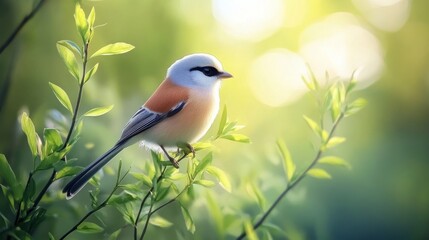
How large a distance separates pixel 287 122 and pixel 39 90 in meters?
0.95

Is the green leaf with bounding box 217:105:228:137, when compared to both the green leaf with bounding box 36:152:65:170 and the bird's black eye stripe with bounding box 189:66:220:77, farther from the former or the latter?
the bird's black eye stripe with bounding box 189:66:220:77

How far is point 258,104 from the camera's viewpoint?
246 centimetres

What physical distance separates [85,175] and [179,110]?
17.6 inches

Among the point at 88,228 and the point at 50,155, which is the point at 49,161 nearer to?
the point at 50,155

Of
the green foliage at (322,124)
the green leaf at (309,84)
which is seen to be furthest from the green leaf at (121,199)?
the green leaf at (309,84)

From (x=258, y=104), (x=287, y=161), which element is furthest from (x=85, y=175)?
(x=258, y=104)

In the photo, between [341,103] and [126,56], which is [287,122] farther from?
[341,103]

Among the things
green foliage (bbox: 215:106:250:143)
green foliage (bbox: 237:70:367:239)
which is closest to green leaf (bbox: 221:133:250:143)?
green foliage (bbox: 215:106:250:143)

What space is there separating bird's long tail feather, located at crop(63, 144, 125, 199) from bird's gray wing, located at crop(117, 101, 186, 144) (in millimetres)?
46

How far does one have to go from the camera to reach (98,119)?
1919 millimetres

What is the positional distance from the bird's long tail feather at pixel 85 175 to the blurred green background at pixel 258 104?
230 millimetres

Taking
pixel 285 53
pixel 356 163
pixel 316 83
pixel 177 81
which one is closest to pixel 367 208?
pixel 356 163

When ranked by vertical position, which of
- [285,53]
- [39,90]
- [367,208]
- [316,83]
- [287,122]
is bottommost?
[367,208]

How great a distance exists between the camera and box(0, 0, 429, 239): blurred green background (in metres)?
1.70
